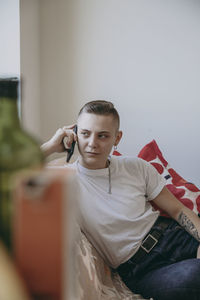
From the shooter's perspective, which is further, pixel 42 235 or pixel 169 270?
pixel 169 270

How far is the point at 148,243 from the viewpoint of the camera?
138 centimetres

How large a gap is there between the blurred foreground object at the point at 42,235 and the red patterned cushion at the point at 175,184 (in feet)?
4.42

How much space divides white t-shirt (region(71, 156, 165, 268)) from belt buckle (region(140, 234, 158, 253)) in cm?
2

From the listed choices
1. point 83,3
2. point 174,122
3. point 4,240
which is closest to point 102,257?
point 174,122

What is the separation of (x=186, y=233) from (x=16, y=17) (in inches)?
51.8

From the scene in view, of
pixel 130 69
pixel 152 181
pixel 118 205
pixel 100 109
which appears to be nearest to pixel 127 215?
pixel 118 205

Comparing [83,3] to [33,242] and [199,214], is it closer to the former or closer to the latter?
[199,214]

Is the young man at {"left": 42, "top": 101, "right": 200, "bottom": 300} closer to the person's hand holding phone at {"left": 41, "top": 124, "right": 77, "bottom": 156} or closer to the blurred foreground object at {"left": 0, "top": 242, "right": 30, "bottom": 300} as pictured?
the person's hand holding phone at {"left": 41, "top": 124, "right": 77, "bottom": 156}

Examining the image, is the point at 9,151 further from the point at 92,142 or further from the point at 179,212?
the point at 179,212

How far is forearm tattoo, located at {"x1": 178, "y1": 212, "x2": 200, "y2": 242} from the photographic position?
4.70 feet

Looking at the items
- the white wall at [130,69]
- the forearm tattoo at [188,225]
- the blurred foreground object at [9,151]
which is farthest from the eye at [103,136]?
the blurred foreground object at [9,151]

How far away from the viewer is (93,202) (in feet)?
4.43

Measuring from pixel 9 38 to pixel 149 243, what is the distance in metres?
1.20

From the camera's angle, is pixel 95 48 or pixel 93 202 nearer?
pixel 93 202
